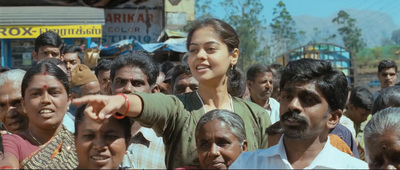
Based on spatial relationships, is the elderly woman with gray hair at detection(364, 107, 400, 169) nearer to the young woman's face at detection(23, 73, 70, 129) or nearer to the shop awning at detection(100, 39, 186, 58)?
the young woman's face at detection(23, 73, 70, 129)

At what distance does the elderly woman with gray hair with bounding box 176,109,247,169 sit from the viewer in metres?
3.10

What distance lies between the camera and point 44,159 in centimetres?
301

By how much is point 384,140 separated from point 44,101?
6.67ft

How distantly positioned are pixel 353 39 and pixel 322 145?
43075mm

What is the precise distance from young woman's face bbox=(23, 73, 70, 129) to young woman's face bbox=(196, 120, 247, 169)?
3.22 ft

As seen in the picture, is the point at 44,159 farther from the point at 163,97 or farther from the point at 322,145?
the point at 322,145

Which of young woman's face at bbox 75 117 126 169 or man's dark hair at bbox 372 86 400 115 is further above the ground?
man's dark hair at bbox 372 86 400 115

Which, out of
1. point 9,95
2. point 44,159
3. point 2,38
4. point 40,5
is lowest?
point 44,159

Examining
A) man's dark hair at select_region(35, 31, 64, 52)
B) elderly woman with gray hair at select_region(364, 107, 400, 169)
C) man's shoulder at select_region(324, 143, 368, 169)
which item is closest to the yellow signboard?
man's dark hair at select_region(35, 31, 64, 52)

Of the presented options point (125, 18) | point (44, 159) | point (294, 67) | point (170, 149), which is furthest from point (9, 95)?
point (125, 18)

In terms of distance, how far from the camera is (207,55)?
3146 mm

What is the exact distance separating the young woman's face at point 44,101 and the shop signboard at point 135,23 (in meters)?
14.5

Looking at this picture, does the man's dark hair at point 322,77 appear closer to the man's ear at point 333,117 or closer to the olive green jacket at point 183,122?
the man's ear at point 333,117

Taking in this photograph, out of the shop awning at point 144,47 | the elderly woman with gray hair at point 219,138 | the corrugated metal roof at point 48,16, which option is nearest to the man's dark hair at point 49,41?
the elderly woman with gray hair at point 219,138
